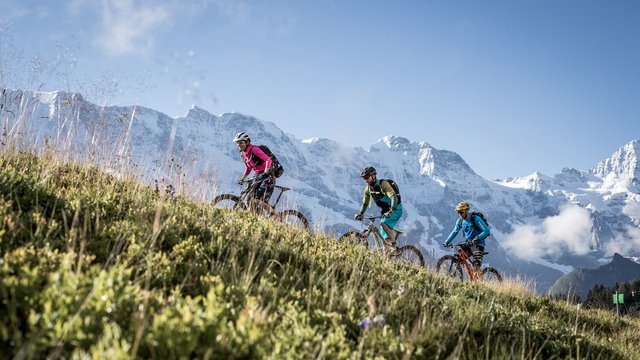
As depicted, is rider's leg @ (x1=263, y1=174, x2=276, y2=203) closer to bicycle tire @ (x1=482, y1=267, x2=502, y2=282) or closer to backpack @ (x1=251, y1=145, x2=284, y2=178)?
backpack @ (x1=251, y1=145, x2=284, y2=178)

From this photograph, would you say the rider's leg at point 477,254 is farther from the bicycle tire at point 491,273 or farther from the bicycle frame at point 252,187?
the bicycle frame at point 252,187

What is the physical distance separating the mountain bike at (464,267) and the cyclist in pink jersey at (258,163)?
4995 millimetres

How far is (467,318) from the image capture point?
17.0ft

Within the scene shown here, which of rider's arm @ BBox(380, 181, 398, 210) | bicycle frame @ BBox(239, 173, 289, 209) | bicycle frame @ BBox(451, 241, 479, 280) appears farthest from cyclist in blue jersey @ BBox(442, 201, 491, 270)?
bicycle frame @ BBox(239, 173, 289, 209)

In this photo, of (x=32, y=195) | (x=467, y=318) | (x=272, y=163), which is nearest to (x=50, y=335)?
(x=32, y=195)

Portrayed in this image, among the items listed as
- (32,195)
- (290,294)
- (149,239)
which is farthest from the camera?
(32,195)

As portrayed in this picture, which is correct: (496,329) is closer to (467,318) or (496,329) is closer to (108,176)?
(467,318)

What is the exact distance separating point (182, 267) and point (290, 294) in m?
1.14

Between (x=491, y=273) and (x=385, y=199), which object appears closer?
(x=385, y=199)

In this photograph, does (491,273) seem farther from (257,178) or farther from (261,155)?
(261,155)

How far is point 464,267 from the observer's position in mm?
12891

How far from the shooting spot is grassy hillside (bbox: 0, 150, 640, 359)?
107 inches

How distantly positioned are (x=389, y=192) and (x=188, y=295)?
9.21 m

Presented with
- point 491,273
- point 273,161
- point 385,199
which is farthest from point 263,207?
point 491,273
